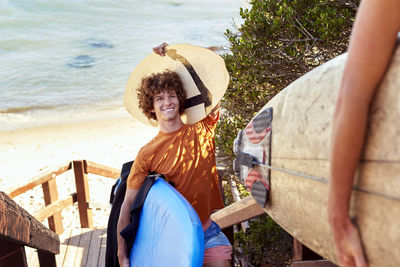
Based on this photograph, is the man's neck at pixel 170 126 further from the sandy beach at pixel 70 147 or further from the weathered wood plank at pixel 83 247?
the sandy beach at pixel 70 147

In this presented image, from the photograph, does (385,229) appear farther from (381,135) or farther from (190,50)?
(190,50)

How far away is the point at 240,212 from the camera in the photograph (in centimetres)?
221

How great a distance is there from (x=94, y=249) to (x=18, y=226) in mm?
3505

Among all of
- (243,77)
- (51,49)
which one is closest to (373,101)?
(243,77)

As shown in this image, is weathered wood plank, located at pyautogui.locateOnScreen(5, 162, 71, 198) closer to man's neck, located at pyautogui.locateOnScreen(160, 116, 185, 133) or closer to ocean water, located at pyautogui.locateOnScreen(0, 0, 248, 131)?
man's neck, located at pyautogui.locateOnScreen(160, 116, 185, 133)

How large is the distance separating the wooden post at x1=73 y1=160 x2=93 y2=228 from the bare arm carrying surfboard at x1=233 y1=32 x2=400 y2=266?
154 inches

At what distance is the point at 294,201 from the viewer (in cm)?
133

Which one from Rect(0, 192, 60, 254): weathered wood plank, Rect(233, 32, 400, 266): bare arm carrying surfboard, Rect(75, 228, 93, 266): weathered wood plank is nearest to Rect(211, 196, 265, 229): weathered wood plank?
Rect(233, 32, 400, 266): bare arm carrying surfboard

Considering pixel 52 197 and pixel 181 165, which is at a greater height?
pixel 181 165

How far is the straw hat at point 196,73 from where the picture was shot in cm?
270

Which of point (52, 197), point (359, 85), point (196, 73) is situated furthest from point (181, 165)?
point (52, 197)

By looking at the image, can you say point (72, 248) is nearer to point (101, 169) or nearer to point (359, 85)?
point (101, 169)

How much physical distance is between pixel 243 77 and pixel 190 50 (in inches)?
30.1

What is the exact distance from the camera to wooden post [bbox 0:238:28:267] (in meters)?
1.61
